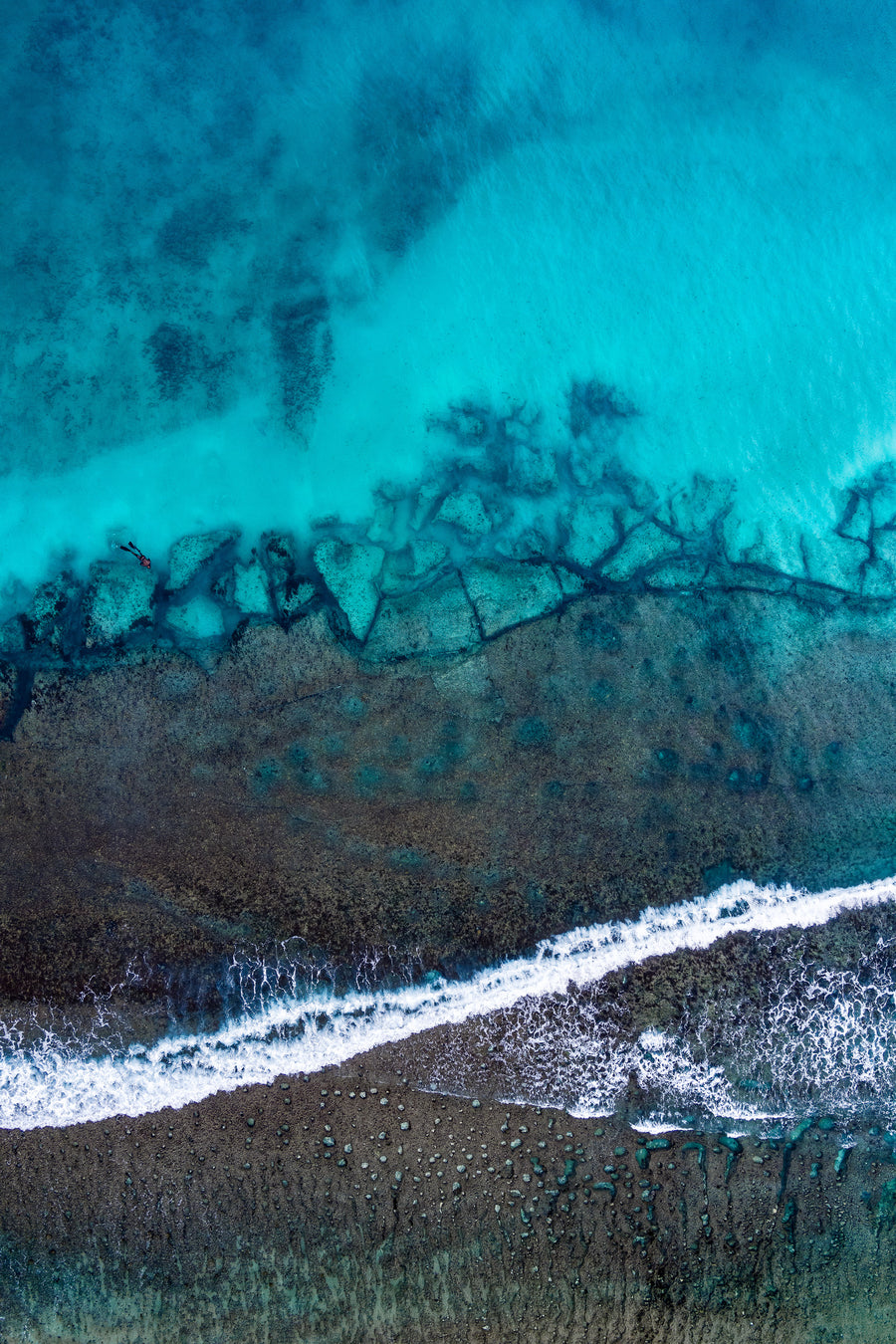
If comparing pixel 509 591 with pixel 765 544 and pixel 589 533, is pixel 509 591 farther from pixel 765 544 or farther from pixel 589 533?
pixel 765 544

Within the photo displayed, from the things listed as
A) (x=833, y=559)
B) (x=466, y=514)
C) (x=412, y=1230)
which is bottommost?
(x=412, y=1230)

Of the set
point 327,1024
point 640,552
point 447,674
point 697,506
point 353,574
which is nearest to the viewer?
point 327,1024

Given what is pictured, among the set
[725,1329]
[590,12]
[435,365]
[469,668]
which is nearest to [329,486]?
[435,365]

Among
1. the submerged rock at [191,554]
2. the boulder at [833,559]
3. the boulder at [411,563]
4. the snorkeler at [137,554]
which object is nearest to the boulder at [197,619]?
the submerged rock at [191,554]

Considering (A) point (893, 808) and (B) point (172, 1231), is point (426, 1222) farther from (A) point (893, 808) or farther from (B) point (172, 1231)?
(A) point (893, 808)

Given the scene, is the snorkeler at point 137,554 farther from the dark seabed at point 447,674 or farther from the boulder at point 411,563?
the boulder at point 411,563

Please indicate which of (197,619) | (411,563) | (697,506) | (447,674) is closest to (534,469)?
(411,563)
